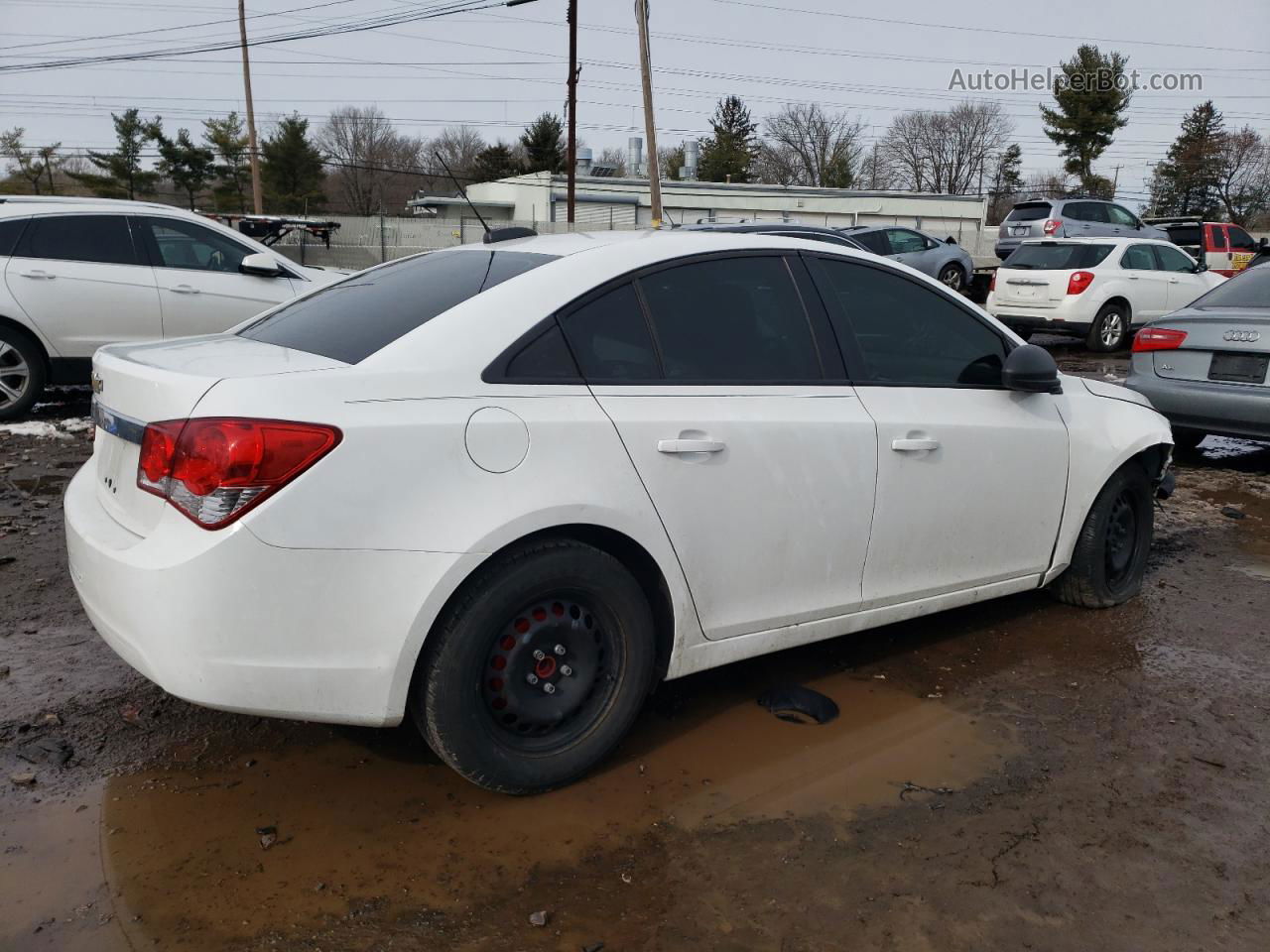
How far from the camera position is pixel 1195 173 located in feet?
217

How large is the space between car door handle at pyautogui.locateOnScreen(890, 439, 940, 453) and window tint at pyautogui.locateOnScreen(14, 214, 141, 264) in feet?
23.7

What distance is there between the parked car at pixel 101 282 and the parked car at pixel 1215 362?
6.91 meters

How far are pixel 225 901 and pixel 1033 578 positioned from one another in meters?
3.27

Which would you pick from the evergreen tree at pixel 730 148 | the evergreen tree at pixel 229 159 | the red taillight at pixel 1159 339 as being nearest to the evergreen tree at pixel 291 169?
the evergreen tree at pixel 229 159

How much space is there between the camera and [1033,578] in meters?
4.38

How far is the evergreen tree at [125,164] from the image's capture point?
5472 cm

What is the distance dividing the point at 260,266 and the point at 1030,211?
20.6 m

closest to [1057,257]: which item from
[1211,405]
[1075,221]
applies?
[1211,405]

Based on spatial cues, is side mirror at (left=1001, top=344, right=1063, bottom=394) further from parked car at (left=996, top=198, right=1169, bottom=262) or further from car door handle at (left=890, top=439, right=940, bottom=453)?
parked car at (left=996, top=198, right=1169, bottom=262)

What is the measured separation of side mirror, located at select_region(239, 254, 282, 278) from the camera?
335 inches

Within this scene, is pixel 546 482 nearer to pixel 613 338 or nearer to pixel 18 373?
pixel 613 338

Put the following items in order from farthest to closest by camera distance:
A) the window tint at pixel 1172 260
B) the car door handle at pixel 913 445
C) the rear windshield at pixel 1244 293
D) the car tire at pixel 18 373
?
the window tint at pixel 1172 260 < the car tire at pixel 18 373 < the rear windshield at pixel 1244 293 < the car door handle at pixel 913 445

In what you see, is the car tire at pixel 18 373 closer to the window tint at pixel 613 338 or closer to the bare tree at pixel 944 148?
the window tint at pixel 613 338

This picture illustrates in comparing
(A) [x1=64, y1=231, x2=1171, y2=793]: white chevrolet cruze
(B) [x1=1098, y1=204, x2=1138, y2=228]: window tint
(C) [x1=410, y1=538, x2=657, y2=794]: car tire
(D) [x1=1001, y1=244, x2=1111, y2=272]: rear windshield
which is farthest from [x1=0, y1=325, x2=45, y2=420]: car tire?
(B) [x1=1098, y1=204, x2=1138, y2=228]: window tint
